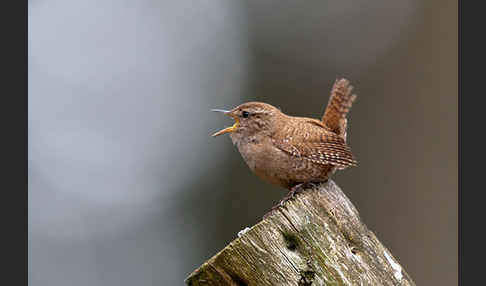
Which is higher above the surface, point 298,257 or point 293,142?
point 293,142

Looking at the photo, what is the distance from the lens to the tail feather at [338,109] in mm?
3887

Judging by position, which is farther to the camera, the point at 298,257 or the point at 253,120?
the point at 253,120

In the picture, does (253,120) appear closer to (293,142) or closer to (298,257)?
(293,142)

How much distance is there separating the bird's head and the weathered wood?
5.77 feet

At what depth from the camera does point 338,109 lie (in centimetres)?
390

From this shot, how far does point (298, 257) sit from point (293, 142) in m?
1.67

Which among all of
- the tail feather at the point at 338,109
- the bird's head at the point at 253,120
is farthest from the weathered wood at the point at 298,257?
the tail feather at the point at 338,109

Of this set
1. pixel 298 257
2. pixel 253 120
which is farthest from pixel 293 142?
pixel 298 257

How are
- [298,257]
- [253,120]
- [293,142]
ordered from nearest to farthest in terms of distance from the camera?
1. [298,257]
2. [293,142]
3. [253,120]

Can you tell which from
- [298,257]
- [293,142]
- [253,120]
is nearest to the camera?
[298,257]

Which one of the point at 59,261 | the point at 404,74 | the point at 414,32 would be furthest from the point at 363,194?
the point at 59,261

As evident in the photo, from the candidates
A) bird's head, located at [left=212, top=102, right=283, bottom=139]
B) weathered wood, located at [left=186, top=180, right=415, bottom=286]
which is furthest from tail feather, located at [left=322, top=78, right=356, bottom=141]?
weathered wood, located at [left=186, top=180, right=415, bottom=286]

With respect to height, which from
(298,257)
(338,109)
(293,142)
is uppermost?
(338,109)

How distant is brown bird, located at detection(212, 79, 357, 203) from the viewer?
3.32 m
